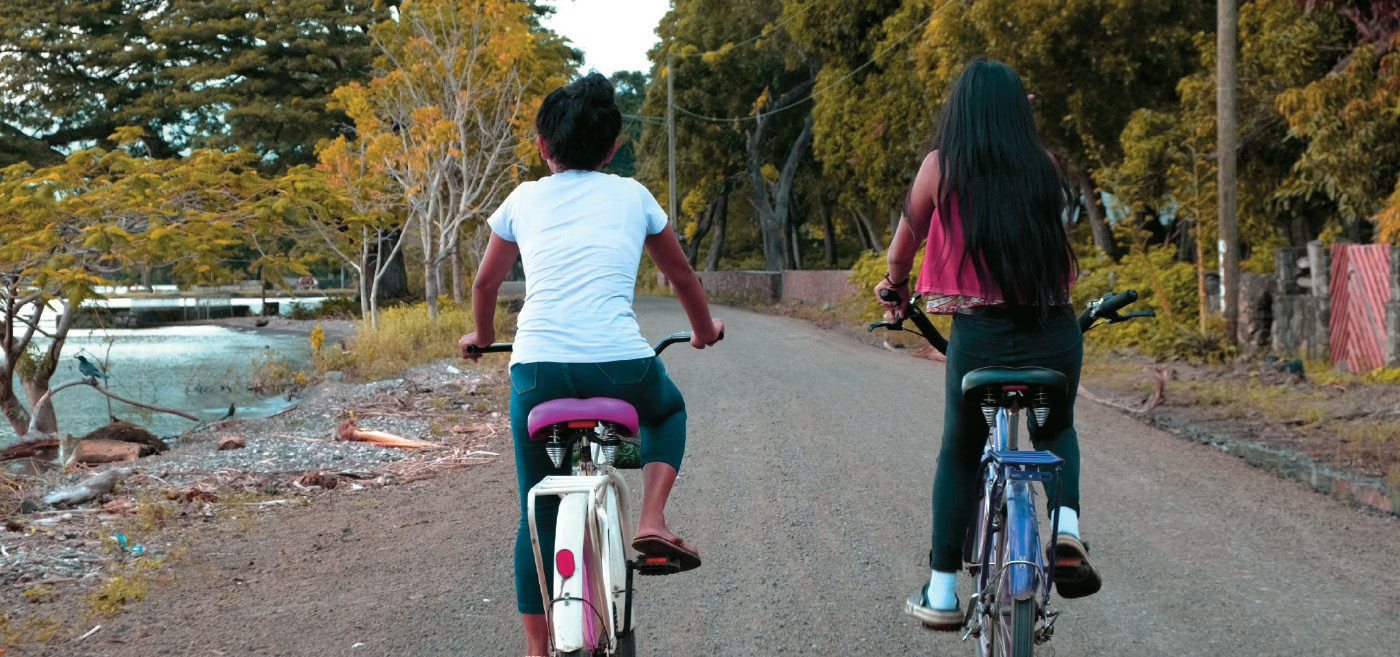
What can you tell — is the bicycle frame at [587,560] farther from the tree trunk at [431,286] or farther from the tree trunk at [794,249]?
the tree trunk at [794,249]

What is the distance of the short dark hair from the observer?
303 cm

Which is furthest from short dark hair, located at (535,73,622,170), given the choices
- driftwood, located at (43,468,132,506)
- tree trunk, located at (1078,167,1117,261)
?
tree trunk, located at (1078,167,1117,261)

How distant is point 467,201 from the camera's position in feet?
66.0

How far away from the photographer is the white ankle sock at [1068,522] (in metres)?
3.04

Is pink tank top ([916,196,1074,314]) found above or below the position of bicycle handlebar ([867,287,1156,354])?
above

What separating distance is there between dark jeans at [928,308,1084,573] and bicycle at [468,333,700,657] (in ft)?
3.22

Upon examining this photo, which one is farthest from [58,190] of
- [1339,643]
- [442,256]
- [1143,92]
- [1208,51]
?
[1143,92]

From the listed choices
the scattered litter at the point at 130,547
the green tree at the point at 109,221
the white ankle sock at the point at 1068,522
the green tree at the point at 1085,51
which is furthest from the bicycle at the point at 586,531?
the green tree at the point at 1085,51

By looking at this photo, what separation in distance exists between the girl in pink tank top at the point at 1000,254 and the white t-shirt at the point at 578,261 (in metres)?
0.80

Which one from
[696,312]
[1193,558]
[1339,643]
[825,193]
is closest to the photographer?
[696,312]

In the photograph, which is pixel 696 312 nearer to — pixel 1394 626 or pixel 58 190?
pixel 1394 626

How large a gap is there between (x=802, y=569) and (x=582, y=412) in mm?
2282

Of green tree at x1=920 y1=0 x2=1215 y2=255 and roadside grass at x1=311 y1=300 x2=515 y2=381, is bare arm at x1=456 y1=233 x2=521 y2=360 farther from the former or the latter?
green tree at x1=920 y1=0 x2=1215 y2=255

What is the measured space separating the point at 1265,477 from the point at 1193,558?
224 centimetres
